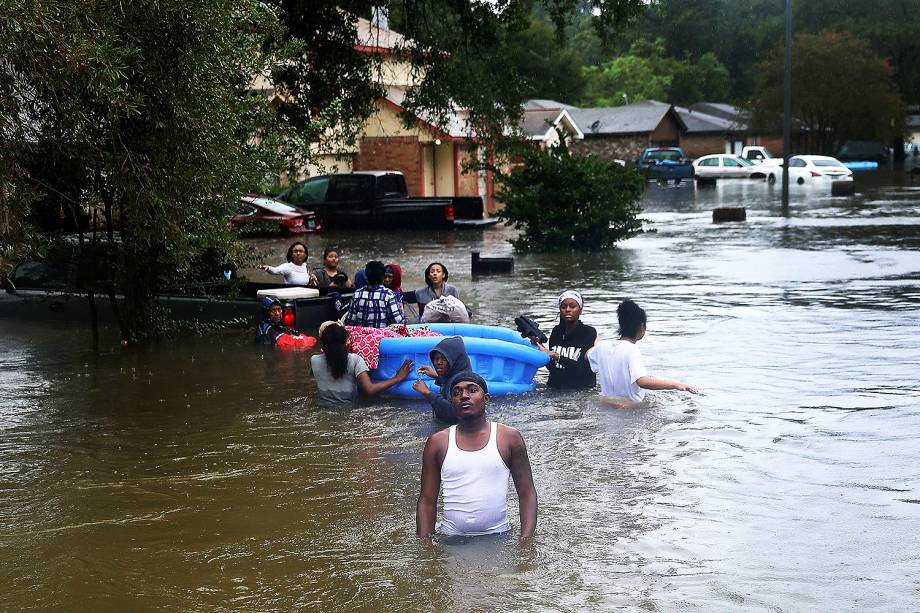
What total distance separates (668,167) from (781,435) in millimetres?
59776

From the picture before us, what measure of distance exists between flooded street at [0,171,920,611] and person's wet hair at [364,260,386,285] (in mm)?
1259

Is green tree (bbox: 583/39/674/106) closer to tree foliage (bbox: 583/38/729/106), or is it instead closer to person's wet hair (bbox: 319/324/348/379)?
tree foliage (bbox: 583/38/729/106)

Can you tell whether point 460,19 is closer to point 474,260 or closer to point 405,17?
point 405,17

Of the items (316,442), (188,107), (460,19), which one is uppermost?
(460,19)

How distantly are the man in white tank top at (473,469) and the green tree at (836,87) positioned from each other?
69.2 meters

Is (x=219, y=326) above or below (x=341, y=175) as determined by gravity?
below

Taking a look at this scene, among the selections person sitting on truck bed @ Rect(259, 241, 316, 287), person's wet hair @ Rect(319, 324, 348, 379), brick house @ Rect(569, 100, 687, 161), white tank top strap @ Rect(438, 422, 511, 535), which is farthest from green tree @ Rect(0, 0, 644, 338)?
brick house @ Rect(569, 100, 687, 161)

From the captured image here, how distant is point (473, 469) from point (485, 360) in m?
4.75

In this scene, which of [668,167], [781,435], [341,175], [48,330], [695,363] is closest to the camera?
[781,435]

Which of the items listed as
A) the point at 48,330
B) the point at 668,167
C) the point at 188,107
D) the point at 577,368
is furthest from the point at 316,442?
the point at 668,167

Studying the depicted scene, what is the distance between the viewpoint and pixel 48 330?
17438 millimetres

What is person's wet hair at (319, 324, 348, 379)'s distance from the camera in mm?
11031

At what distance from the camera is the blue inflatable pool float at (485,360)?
11352 millimetres

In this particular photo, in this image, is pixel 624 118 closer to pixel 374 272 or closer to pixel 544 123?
pixel 544 123
